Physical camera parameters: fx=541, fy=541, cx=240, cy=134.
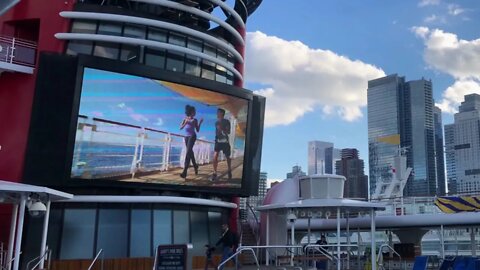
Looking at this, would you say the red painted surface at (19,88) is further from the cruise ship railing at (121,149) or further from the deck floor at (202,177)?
the deck floor at (202,177)

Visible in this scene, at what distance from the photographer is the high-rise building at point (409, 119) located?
10106 centimetres

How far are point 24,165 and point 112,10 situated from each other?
7.29 m

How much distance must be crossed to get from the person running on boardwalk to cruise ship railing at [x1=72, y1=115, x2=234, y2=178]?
1121 mm

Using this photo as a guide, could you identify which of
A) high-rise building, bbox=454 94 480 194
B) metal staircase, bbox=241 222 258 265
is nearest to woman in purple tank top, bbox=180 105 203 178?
metal staircase, bbox=241 222 258 265

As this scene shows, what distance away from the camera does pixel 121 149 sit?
69.5 ft

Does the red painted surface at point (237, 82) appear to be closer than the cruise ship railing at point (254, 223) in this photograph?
Yes

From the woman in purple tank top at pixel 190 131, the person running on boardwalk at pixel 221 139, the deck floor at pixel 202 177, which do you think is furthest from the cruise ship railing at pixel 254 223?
the woman in purple tank top at pixel 190 131

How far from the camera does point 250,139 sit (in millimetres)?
24672

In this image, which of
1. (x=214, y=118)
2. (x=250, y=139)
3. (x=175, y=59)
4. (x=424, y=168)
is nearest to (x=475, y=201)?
(x=250, y=139)

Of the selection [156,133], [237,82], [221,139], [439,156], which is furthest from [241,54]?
[439,156]

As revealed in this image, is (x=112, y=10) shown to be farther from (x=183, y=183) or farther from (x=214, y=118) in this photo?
(x=183, y=183)

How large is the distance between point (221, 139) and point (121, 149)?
4638mm

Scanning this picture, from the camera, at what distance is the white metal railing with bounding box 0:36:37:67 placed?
21.1m

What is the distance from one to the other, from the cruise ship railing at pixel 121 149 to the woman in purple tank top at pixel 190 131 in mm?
207
